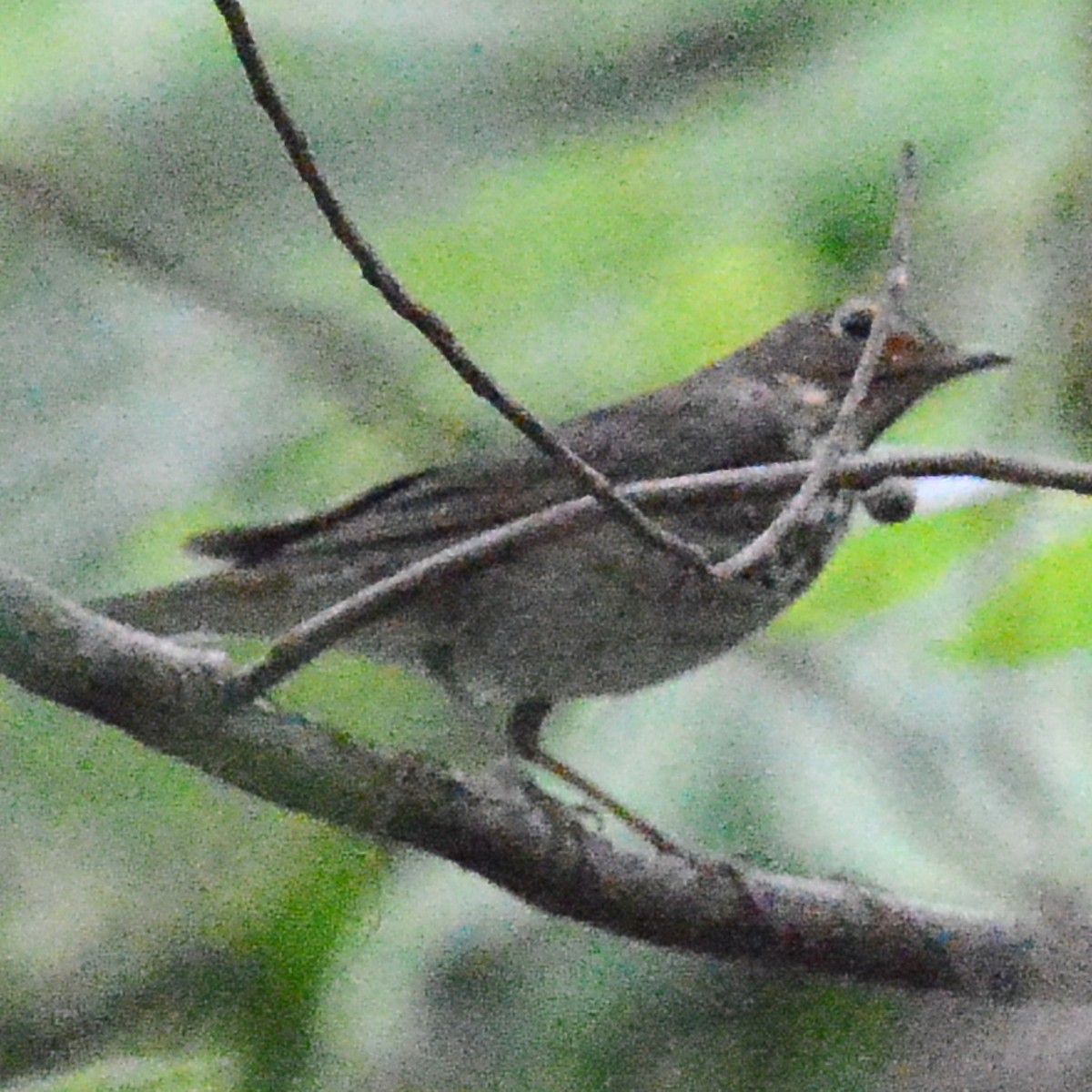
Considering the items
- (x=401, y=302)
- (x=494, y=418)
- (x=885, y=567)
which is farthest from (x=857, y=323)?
(x=401, y=302)

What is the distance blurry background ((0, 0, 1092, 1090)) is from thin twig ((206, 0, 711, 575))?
407 millimetres

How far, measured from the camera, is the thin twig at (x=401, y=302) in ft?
2.80

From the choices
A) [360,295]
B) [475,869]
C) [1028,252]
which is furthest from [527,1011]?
[1028,252]

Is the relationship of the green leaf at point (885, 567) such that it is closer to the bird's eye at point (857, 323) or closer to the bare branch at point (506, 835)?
the bird's eye at point (857, 323)

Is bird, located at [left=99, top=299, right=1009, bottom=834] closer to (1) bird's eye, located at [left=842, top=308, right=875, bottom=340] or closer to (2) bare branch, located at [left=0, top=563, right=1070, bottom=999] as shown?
(1) bird's eye, located at [left=842, top=308, right=875, bottom=340]

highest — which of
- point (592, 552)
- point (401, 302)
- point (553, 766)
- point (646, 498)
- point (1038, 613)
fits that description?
point (401, 302)

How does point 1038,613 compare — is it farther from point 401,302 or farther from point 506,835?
point 401,302

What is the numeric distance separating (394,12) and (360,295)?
29cm

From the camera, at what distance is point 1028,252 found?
1.66 meters

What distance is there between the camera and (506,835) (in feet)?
4.20

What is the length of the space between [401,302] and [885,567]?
2.94 feet

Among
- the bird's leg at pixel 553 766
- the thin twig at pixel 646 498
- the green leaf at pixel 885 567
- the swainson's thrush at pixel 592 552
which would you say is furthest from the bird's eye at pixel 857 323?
the thin twig at pixel 646 498

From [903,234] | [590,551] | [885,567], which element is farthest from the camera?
[885,567]

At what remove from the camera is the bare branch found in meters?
1.08
